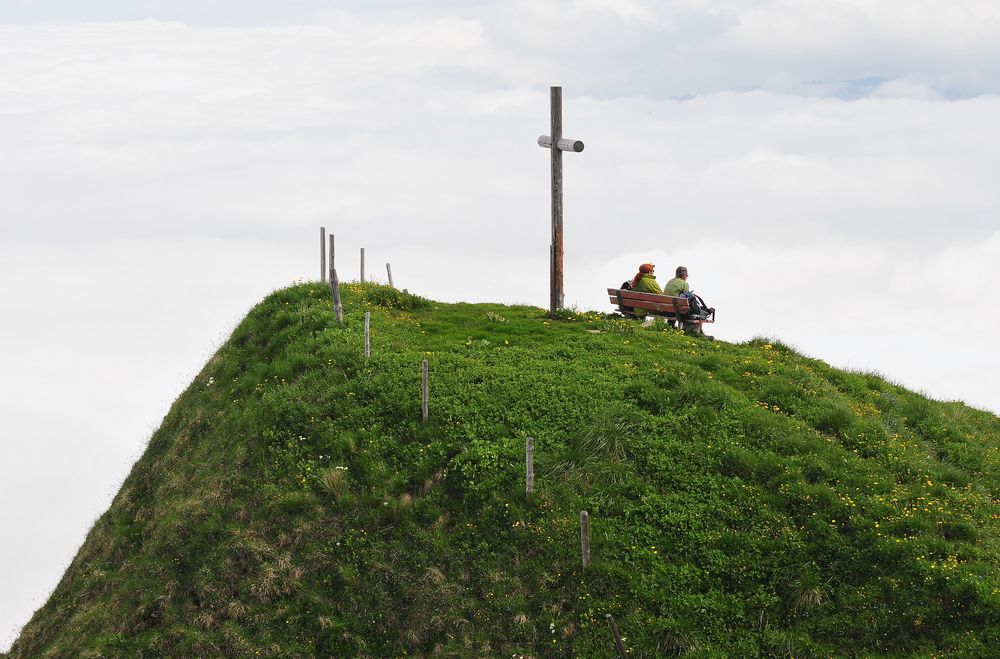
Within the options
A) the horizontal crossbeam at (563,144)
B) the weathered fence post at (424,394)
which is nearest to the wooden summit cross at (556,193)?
the horizontal crossbeam at (563,144)

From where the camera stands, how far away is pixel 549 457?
1878 cm

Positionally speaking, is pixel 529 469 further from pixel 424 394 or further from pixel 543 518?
Answer: pixel 424 394

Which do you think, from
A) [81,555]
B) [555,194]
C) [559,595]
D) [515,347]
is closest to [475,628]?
[559,595]

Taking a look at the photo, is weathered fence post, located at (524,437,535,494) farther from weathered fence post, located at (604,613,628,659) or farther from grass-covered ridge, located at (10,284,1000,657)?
weathered fence post, located at (604,613,628,659)

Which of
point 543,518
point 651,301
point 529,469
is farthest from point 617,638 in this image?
point 651,301

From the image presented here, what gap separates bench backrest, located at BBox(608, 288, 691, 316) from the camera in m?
26.0

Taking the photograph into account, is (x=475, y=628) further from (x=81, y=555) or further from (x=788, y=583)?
(x=81, y=555)

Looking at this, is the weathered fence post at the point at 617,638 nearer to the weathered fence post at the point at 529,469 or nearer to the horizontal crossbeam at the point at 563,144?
the weathered fence post at the point at 529,469

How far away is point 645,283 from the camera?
2694 centimetres

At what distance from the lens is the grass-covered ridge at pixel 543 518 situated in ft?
52.2

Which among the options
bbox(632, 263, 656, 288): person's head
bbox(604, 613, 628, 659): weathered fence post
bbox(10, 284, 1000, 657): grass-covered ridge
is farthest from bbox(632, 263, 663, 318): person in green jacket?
bbox(604, 613, 628, 659): weathered fence post

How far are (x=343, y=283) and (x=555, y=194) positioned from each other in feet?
23.0

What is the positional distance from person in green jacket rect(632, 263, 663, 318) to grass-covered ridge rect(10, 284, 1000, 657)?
3558 millimetres

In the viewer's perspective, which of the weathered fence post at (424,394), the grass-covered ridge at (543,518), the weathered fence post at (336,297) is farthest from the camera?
the weathered fence post at (336,297)
